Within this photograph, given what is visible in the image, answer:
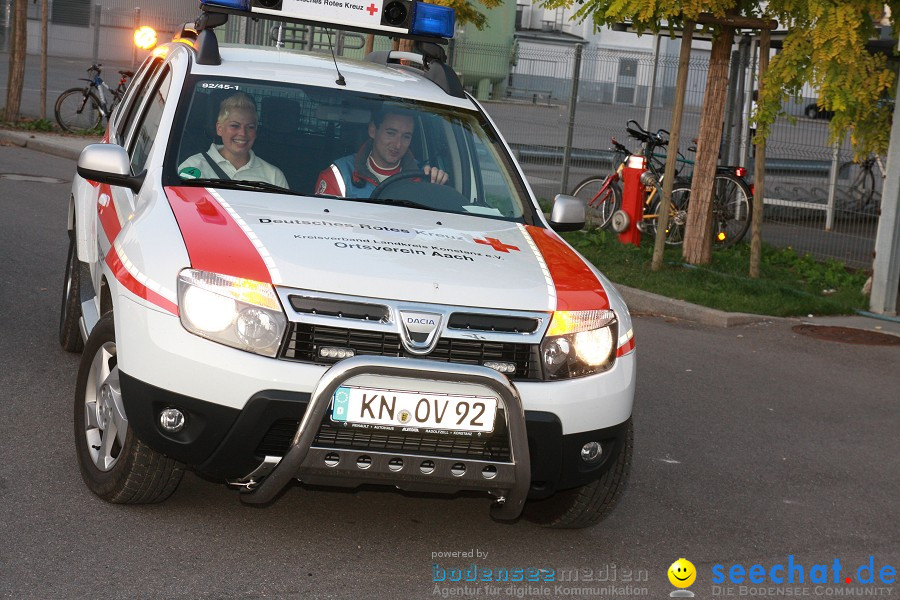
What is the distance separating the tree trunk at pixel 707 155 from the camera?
38.7 feet

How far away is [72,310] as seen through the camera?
6.75 meters

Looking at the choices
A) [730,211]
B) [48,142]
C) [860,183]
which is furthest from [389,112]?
[48,142]

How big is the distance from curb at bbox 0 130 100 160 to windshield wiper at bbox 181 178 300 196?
1334 centimetres

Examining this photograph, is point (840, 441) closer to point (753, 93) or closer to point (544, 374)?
point (544, 374)

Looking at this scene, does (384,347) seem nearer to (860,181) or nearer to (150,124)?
(150,124)

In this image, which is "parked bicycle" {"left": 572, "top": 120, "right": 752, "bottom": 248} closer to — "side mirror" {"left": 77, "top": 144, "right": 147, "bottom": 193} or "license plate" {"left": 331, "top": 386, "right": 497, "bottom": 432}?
"side mirror" {"left": 77, "top": 144, "right": 147, "bottom": 193}

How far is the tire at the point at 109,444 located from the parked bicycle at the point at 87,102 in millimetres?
17031

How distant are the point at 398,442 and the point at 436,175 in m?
1.85

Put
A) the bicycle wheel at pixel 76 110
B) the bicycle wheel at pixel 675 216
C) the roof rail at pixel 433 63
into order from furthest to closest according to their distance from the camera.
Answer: the bicycle wheel at pixel 76 110
the bicycle wheel at pixel 675 216
the roof rail at pixel 433 63

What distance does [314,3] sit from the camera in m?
6.41

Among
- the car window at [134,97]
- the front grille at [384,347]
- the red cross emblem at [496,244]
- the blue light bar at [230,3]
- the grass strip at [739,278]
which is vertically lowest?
the grass strip at [739,278]

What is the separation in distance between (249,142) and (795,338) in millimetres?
5970

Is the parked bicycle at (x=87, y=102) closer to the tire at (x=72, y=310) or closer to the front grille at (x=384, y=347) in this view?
the tire at (x=72, y=310)

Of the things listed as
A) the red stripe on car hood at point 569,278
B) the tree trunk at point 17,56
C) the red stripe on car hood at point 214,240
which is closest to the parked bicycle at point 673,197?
the red stripe on car hood at point 569,278
